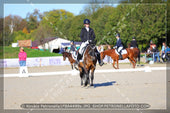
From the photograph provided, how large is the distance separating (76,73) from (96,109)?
11.2 metres

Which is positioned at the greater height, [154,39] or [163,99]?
[154,39]

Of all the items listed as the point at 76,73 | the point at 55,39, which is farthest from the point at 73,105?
the point at 55,39

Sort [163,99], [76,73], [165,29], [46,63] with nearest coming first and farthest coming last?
1. [163,99]
2. [76,73]
3. [46,63]
4. [165,29]

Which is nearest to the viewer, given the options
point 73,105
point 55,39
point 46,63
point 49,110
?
point 49,110

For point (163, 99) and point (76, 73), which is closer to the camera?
point (163, 99)

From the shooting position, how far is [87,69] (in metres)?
12.2

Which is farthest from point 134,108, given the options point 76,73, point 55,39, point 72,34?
point 55,39

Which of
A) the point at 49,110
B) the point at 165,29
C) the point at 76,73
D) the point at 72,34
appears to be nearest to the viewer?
the point at 49,110

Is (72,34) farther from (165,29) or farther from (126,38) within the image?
(165,29)

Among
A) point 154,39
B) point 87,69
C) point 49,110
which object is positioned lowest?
point 49,110

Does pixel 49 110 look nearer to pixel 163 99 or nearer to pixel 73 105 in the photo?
pixel 73 105

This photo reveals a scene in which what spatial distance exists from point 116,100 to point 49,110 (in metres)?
2.32

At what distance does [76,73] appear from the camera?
1903cm

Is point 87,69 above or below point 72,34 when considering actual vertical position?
Result: below
